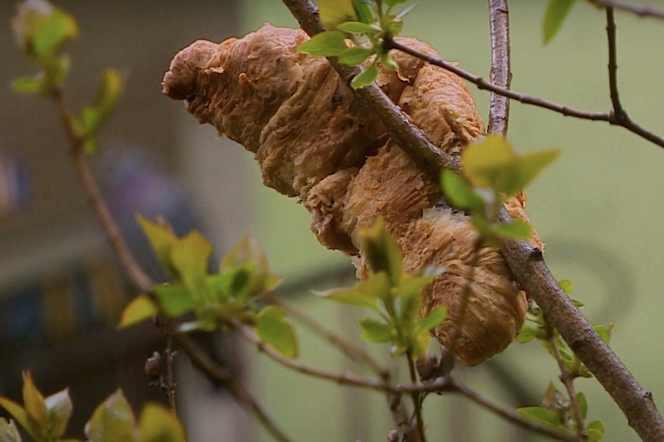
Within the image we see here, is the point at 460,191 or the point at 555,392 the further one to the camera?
the point at 555,392

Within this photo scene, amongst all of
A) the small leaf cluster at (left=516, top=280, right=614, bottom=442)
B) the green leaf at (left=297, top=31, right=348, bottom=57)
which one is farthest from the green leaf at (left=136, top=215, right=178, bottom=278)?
the small leaf cluster at (left=516, top=280, right=614, bottom=442)

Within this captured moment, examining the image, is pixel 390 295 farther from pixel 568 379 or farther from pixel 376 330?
pixel 568 379

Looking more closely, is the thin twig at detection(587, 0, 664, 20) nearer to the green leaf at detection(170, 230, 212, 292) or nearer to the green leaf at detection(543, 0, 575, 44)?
the green leaf at detection(543, 0, 575, 44)

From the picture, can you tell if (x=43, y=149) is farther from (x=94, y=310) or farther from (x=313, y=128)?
(x=313, y=128)

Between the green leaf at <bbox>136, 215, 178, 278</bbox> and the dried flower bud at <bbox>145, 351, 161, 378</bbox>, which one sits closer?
the green leaf at <bbox>136, 215, 178, 278</bbox>

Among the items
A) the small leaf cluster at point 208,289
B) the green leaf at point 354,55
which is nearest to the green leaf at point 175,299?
the small leaf cluster at point 208,289

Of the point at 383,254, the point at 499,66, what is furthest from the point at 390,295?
the point at 499,66

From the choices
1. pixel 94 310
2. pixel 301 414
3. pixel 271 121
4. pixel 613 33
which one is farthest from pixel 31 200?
pixel 613 33
